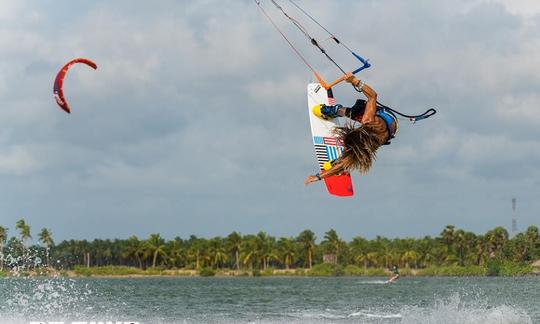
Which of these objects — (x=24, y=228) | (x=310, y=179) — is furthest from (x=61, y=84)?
(x=24, y=228)

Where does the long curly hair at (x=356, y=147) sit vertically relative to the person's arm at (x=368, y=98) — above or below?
below

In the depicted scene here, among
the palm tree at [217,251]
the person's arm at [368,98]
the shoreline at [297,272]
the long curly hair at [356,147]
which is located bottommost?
the shoreline at [297,272]

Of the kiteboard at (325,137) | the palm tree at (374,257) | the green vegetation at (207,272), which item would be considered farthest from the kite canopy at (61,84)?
the green vegetation at (207,272)

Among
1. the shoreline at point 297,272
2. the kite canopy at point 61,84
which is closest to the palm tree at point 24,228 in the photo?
the shoreline at point 297,272

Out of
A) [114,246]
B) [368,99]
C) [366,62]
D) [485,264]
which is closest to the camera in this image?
[366,62]

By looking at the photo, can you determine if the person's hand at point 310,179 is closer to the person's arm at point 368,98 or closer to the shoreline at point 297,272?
the person's arm at point 368,98

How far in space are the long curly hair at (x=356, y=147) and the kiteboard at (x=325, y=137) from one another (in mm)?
112

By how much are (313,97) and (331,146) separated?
787 millimetres

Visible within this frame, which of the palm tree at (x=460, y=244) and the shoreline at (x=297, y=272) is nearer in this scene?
the shoreline at (x=297, y=272)

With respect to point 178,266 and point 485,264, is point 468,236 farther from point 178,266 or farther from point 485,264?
point 178,266

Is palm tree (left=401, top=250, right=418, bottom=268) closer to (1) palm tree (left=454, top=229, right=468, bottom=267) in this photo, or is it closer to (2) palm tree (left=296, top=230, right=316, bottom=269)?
(1) palm tree (left=454, top=229, right=468, bottom=267)

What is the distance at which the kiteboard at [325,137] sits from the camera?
468 inches

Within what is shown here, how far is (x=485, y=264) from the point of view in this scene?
140 metres

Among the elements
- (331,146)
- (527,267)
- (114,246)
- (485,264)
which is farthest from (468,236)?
(331,146)
